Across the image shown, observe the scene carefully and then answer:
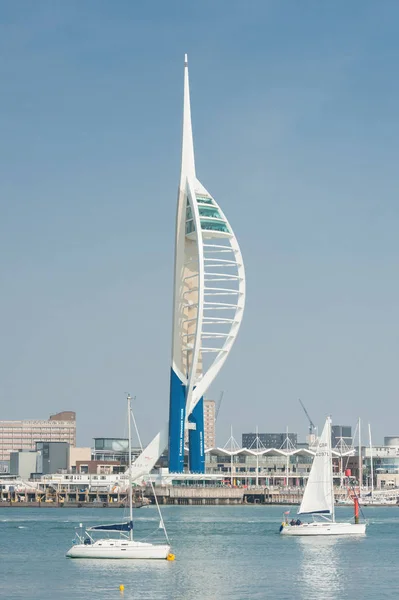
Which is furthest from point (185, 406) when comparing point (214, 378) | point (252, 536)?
point (252, 536)

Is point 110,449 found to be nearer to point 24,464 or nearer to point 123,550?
point 24,464

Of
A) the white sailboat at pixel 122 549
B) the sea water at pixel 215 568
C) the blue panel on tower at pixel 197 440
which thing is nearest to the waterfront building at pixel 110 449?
the blue panel on tower at pixel 197 440

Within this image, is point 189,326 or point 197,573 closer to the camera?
point 197,573

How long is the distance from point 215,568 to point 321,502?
17.7 meters

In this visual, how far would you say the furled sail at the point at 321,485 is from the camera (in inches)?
2926

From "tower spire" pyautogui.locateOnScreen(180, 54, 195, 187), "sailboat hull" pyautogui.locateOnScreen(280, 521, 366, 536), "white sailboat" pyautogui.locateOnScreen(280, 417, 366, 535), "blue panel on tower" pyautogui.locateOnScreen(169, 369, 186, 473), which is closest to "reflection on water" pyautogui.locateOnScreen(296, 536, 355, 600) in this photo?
"sailboat hull" pyautogui.locateOnScreen(280, 521, 366, 536)

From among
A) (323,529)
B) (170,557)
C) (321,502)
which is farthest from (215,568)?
(321,502)

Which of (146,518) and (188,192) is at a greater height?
(188,192)

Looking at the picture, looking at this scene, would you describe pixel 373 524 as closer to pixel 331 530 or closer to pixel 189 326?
pixel 331 530

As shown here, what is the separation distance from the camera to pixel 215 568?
5800cm

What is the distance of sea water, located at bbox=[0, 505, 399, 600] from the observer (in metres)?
49.2

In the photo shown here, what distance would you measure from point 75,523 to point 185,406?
3326 centimetres

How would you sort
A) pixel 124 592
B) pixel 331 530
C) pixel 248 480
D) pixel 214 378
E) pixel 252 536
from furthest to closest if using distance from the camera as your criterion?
pixel 248 480 < pixel 214 378 < pixel 252 536 < pixel 331 530 < pixel 124 592

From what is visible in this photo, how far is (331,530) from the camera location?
7375 cm
